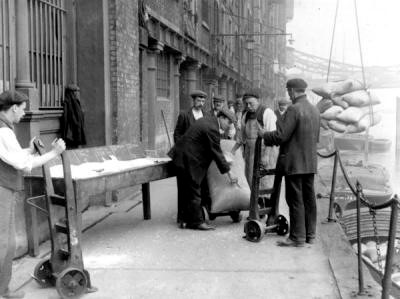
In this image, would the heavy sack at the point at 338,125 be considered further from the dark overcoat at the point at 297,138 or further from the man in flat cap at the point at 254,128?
the dark overcoat at the point at 297,138

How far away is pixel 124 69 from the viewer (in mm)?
8961

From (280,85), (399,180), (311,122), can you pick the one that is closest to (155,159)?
(311,122)

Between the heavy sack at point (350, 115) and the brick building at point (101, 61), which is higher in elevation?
the brick building at point (101, 61)

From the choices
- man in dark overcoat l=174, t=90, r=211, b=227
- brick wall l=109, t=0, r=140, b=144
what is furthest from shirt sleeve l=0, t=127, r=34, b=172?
brick wall l=109, t=0, r=140, b=144

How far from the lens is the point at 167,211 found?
822 centimetres

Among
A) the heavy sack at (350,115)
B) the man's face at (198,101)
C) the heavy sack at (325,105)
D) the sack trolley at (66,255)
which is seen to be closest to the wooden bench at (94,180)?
the sack trolley at (66,255)

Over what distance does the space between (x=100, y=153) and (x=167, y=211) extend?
5.92 feet

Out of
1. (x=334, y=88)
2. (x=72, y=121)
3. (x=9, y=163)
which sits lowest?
(x=9, y=163)

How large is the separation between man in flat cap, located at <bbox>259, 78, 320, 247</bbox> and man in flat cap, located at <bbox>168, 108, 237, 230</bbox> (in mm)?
764

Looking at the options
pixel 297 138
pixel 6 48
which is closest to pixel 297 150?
pixel 297 138

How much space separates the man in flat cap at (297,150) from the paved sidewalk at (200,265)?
0.33m

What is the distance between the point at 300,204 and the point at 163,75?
26.1ft

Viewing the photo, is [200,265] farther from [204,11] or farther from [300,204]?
[204,11]

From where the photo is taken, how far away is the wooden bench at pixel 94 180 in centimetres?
527
